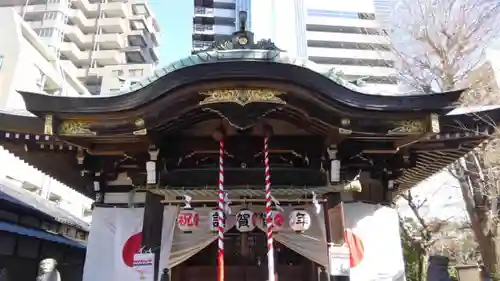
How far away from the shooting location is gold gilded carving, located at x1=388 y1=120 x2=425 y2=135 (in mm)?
6453

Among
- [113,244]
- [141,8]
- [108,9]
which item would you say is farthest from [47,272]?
[141,8]

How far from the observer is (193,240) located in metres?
7.11

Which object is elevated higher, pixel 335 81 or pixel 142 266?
pixel 335 81

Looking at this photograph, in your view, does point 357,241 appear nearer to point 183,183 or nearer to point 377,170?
point 377,170

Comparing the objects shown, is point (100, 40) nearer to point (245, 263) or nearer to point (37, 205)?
point (37, 205)

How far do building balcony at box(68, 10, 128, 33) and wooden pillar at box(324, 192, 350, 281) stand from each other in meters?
54.1

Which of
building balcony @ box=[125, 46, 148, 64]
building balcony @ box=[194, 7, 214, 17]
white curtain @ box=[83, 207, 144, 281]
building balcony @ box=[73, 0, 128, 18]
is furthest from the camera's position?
building balcony @ box=[125, 46, 148, 64]

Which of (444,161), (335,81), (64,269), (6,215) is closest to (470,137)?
(444,161)

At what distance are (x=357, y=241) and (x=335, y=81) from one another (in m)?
3.07

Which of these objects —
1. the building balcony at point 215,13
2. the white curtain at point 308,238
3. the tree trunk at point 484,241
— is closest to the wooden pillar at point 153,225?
the white curtain at point 308,238

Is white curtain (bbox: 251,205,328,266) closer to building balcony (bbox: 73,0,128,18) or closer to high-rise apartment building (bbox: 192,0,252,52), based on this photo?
high-rise apartment building (bbox: 192,0,252,52)

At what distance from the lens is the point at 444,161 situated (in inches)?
318

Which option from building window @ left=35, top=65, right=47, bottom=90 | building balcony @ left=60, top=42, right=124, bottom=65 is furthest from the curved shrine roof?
building balcony @ left=60, top=42, right=124, bottom=65

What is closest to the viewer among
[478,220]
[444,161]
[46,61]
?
[444,161]
